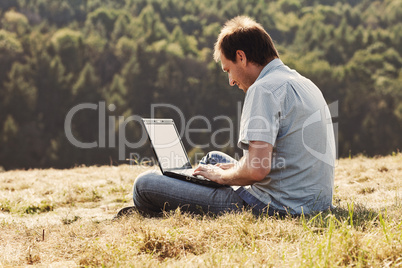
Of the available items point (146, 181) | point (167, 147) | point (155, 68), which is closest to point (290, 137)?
point (146, 181)

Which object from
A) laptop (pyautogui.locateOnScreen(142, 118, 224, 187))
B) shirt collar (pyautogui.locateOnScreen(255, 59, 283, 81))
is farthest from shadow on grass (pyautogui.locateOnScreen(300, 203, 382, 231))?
laptop (pyautogui.locateOnScreen(142, 118, 224, 187))

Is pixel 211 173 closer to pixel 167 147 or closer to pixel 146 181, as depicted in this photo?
pixel 146 181

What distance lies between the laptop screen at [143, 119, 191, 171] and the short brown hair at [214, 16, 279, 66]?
0.90m

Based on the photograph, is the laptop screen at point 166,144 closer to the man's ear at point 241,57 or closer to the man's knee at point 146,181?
the man's knee at point 146,181

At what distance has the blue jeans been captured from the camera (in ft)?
7.91

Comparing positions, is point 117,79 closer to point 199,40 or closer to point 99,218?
point 199,40

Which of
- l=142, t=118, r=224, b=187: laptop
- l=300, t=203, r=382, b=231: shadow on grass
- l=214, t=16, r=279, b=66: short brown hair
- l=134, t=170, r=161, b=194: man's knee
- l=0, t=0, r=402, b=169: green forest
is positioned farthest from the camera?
l=0, t=0, r=402, b=169: green forest

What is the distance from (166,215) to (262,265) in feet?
3.08

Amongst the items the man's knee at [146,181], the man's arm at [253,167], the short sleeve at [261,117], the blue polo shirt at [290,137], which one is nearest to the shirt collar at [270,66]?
the blue polo shirt at [290,137]

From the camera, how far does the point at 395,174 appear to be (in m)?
3.84

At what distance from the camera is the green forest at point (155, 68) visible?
42.8 m

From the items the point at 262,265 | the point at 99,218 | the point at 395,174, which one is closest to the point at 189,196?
the point at 262,265

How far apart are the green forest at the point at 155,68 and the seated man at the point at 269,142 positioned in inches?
1420

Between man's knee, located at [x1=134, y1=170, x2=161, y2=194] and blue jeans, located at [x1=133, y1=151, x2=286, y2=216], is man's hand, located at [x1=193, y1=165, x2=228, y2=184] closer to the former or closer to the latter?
blue jeans, located at [x1=133, y1=151, x2=286, y2=216]
